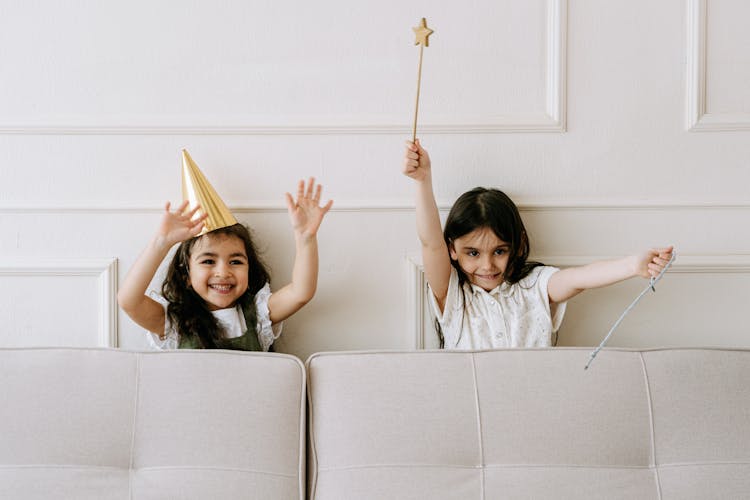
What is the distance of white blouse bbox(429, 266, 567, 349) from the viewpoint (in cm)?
151

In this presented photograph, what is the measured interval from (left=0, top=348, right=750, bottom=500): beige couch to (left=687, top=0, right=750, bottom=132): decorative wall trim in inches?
24.2

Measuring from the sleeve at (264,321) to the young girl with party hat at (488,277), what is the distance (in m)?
0.37

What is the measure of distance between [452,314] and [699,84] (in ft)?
2.58

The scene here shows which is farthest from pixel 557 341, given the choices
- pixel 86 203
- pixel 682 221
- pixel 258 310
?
pixel 86 203

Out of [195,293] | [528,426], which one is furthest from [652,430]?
[195,293]

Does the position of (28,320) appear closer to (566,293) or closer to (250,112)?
(250,112)

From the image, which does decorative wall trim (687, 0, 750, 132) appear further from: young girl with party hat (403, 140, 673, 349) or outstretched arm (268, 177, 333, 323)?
outstretched arm (268, 177, 333, 323)

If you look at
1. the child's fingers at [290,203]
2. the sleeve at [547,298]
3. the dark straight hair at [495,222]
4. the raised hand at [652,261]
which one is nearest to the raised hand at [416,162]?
the dark straight hair at [495,222]

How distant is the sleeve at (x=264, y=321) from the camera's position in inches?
59.1

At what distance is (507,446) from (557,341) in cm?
50

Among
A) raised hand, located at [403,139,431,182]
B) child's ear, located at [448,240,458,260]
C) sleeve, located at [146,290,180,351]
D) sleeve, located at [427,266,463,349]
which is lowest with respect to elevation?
sleeve, located at [146,290,180,351]

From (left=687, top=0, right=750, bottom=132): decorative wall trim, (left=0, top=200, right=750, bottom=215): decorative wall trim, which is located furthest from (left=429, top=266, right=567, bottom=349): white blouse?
(left=687, top=0, right=750, bottom=132): decorative wall trim

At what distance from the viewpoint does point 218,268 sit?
1.47m

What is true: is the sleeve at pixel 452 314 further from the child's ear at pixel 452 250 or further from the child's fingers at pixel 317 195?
the child's fingers at pixel 317 195
